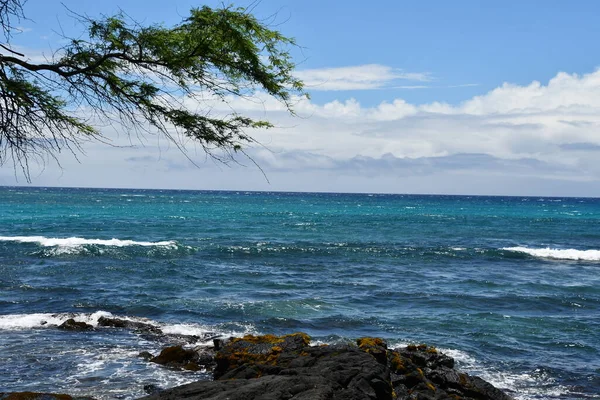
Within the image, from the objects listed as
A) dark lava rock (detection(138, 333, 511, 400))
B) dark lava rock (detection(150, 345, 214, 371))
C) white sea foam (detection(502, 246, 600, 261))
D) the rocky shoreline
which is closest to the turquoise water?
white sea foam (detection(502, 246, 600, 261))

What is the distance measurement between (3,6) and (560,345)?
47.0ft

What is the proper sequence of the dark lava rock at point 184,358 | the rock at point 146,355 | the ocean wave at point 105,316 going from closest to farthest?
1. the dark lava rock at point 184,358
2. the rock at point 146,355
3. the ocean wave at point 105,316

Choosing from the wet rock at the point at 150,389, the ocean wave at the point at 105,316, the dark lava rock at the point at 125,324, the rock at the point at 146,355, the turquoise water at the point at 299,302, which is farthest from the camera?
the dark lava rock at the point at 125,324

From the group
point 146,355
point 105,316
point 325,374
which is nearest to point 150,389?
point 146,355

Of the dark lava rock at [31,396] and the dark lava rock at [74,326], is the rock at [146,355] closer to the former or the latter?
the dark lava rock at [74,326]

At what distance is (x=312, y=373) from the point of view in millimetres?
7977

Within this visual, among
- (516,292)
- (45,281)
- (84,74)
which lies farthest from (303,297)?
(84,74)

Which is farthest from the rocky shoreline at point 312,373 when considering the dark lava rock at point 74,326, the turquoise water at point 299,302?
the dark lava rock at point 74,326

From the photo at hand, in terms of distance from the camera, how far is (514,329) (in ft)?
53.7

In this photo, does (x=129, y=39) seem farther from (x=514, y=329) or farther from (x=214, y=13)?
(x=514, y=329)

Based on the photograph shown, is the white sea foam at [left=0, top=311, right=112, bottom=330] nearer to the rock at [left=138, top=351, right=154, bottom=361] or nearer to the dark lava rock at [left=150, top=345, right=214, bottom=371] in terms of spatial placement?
the rock at [left=138, top=351, right=154, bottom=361]

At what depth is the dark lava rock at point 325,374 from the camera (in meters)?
6.95

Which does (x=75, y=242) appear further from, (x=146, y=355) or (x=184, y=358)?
(x=184, y=358)

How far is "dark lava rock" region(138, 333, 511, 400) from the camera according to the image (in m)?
6.95
